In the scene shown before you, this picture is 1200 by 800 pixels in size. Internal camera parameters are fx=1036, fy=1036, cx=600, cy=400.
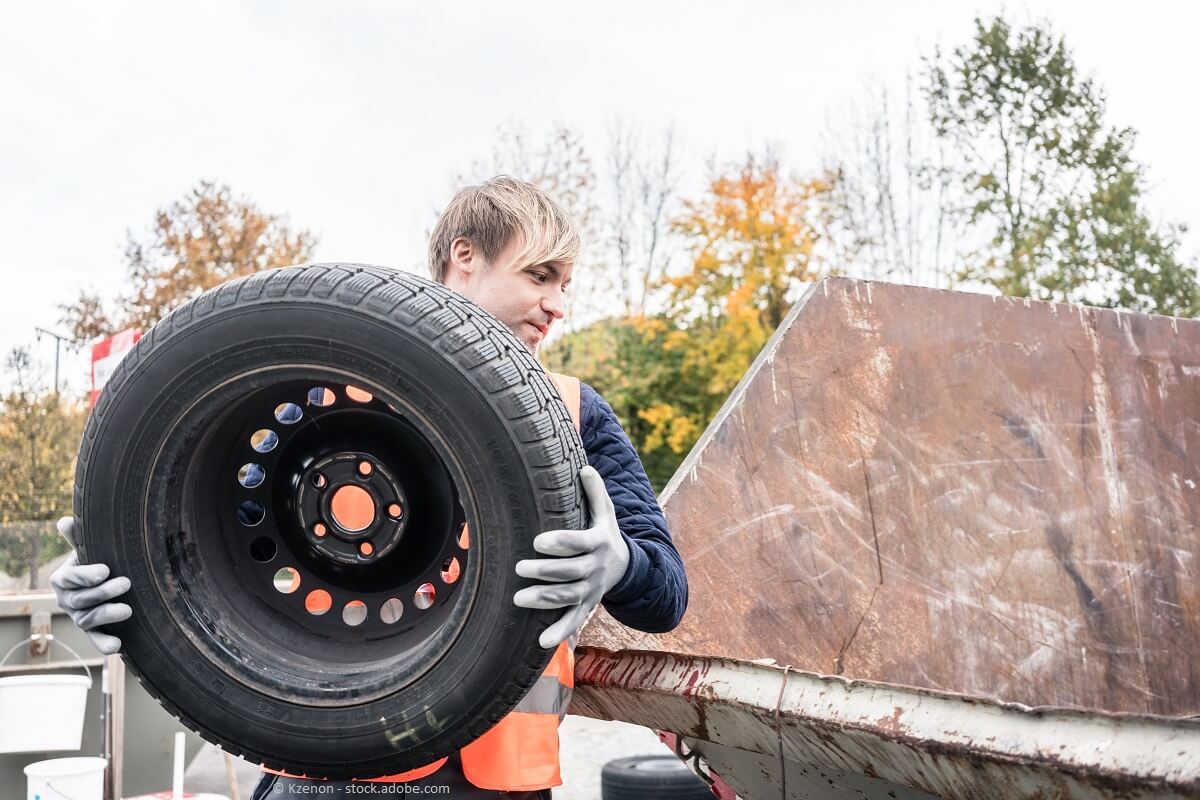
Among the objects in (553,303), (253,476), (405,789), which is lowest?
(405,789)

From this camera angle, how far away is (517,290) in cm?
213

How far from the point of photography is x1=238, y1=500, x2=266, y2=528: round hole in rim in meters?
1.87

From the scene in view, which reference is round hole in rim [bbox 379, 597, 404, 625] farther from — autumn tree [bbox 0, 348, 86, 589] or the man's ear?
autumn tree [bbox 0, 348, 86, 589]

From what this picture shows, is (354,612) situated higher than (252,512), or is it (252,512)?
(252,512)

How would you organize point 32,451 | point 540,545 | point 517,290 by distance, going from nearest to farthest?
point 540,545, point 517,290, point 32,451

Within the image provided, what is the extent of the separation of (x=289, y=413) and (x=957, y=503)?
1917mm

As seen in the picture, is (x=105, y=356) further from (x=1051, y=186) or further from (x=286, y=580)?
(x=1051, y=186)


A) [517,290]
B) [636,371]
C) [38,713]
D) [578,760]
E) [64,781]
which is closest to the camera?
[517,290]

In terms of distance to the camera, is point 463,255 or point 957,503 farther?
point 957,503

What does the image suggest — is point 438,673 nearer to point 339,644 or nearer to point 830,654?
point 339,644

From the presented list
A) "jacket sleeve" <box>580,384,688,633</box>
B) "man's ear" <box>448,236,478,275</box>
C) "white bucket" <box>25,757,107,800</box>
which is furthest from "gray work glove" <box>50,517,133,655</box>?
"white bucket" <box>25,757,107,800</box>

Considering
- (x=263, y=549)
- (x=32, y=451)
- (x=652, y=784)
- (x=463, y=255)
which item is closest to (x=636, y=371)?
(x=32, y=451)

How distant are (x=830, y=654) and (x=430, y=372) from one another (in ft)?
5.28

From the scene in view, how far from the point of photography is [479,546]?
5.01 ft
